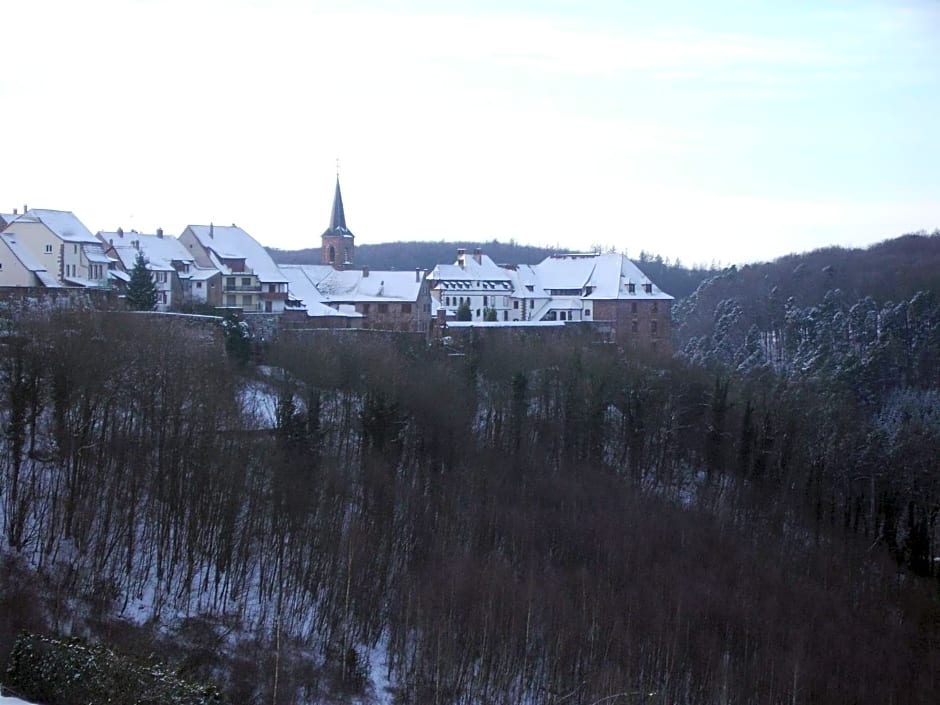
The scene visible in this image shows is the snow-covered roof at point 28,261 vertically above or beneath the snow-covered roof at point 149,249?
beneath

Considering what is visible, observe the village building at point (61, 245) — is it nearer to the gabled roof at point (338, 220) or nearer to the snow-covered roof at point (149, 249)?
the snow-covered roof at point (149, 249)

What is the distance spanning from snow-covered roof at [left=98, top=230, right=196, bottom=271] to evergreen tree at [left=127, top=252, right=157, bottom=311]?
509cm

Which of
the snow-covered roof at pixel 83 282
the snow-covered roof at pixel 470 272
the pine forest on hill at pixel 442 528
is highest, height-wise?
the snow-covered roof at pixel 470 272

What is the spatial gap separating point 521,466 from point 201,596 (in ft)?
38.9

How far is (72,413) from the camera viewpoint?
24.8 metres

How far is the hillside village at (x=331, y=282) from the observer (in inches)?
1453

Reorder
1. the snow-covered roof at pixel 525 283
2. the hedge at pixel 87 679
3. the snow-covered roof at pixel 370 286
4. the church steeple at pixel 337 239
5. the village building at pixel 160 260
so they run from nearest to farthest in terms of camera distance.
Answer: the hedge at pixel 87 679 < the village building at pixel 160 260 < the snow-covered roof at pixel 370 286 < the snow-covered roof at pixel 525 283 < the church steeple at pixel 337 239

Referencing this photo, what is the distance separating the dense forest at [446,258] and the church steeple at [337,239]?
32.0m

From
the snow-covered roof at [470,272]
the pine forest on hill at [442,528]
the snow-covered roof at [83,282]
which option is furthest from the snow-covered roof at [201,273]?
the snow-covered roof at [470,272]

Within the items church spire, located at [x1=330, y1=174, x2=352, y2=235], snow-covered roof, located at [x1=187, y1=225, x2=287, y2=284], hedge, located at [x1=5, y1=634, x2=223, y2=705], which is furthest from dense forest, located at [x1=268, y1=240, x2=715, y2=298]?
hedge, located at [x1=5, y1=634, x2=223, y2=705]

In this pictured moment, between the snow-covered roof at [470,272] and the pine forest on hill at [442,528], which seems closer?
the pine forest on hill at [442,528]

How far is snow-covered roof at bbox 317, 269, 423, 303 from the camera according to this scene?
1969 inches

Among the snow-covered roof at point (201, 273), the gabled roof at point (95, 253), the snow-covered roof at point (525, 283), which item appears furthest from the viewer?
the snow-covered roof at point (525, 283)

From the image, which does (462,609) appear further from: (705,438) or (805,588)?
(705,438)
